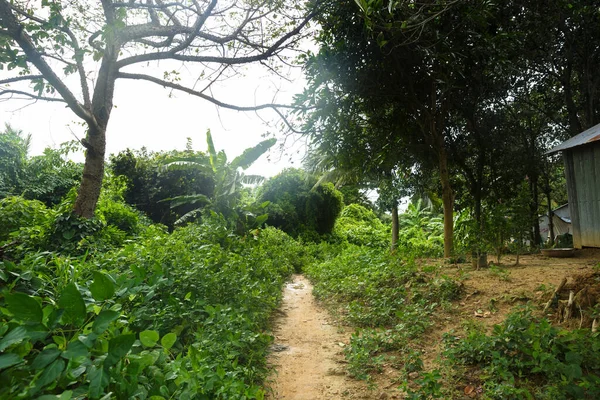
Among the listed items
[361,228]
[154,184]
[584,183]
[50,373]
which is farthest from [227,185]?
[361,228]

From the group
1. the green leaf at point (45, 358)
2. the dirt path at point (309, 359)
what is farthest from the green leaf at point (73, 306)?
the dirt path at point (309, 359)

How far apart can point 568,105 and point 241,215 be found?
11125mm

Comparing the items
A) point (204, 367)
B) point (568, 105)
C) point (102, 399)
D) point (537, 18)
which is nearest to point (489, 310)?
point (204, 367)

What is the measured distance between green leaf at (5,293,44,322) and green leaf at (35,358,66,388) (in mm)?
168

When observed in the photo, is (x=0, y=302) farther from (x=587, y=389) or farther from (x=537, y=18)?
(x=537, y=18)

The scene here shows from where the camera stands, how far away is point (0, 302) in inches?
72.7

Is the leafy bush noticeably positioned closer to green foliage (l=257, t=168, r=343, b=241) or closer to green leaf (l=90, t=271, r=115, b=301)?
green leaf (l=90, t=271, r=115, b=301)

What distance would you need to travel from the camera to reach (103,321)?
4.91ft

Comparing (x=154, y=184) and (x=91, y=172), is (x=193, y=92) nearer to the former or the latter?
(x=91, y=172)

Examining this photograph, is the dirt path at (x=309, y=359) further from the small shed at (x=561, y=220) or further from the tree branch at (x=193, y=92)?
the small shed at (x=561, y=220)

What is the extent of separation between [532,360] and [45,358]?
3.80m

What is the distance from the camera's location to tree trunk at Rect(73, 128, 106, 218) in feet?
25.9

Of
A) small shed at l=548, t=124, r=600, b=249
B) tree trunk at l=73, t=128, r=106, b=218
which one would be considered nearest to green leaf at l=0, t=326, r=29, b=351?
tree trunk at l=73, t=128, r=106, b=218

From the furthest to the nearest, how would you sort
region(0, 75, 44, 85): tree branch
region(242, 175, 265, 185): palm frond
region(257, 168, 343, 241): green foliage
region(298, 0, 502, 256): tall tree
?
region(257, 168, 343, 241): green foliage, region(242, 175, 265, 185): palm frond, region(298, 0, 502, 256): tall tree, region(0, 75, 44, 85): tree branch
